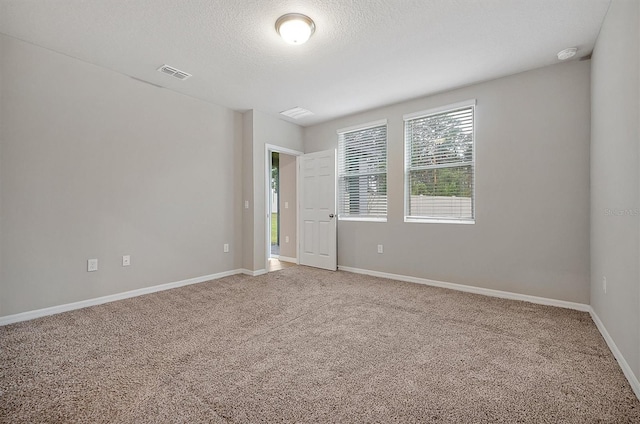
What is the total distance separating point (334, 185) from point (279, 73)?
80.7 inches

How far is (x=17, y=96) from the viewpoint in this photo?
272cm

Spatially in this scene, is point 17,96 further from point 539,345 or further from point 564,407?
point 539,345

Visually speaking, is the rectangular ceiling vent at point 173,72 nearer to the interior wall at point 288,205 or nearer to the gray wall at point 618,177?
the interior wall at point 288,205

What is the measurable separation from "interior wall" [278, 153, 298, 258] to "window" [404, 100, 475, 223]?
239 centimetres

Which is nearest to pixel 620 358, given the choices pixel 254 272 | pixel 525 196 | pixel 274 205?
pixel 525 196

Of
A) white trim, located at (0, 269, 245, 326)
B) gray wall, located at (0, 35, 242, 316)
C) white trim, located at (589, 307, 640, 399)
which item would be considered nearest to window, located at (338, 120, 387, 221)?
gray wall, located at (0, 35, 242, 316)

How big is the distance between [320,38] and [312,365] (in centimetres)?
265

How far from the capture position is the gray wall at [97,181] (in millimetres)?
2727

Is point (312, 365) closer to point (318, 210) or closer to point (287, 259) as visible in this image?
point (318, 210)

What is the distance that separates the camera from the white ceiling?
2262 mm

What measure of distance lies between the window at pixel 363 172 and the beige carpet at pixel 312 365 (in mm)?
1855

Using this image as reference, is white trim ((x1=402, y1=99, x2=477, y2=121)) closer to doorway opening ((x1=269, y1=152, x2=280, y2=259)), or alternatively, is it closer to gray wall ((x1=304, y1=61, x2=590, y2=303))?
gray wall ((x1=304, y1=61, x2=590, y2=303))

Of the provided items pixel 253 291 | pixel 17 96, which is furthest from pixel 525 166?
pixel 17 96

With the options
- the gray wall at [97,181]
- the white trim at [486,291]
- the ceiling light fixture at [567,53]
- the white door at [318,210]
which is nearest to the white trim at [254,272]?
the gray wall at [97,181]
